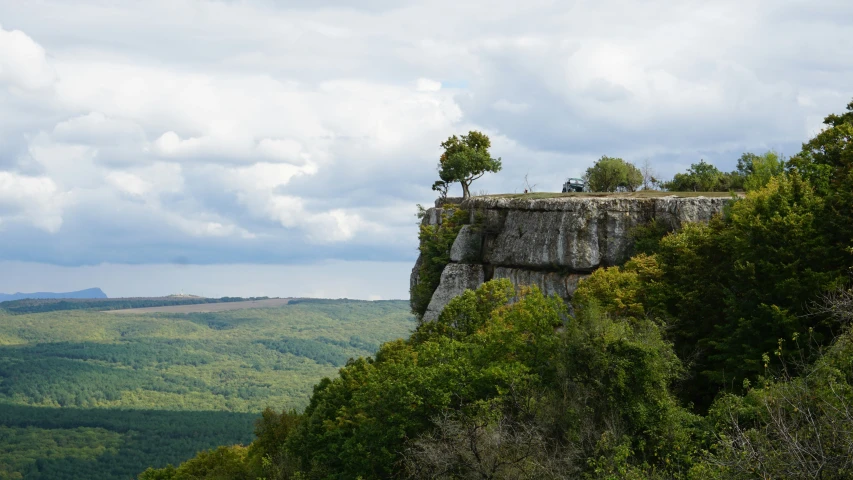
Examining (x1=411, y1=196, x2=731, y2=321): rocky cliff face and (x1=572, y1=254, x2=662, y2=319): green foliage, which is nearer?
(x1=572, y1=254, x2=662, y2=319): green foliage

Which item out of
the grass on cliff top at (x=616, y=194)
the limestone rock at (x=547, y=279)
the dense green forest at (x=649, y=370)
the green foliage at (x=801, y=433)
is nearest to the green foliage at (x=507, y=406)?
the dense green forest at (x=649, y=370)

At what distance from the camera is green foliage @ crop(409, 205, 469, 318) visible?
218ft

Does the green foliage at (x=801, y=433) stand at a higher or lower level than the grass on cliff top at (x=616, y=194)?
lower

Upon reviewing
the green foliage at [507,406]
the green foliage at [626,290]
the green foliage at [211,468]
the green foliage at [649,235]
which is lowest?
the green foliage at [211,468]

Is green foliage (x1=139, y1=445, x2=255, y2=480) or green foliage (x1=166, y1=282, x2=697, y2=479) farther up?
green foliage (x1=166, y1=282, x2=697, y2=479)

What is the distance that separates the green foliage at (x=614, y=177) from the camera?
7088 cm

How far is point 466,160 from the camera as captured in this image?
71.9 metres

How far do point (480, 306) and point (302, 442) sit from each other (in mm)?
12777

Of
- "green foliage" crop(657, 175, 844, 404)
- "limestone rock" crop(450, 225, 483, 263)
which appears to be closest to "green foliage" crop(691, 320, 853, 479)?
"green foliage" crop(657, 175, 844, 404)

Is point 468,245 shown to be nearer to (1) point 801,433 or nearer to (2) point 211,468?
(2) point 211,468

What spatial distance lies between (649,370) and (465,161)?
4247cm

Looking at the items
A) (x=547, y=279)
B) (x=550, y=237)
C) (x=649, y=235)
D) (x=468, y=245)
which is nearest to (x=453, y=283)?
(x=468, y=245)

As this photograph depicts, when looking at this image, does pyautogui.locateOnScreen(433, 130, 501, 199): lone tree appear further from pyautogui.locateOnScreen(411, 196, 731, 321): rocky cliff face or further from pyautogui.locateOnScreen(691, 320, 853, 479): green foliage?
pyautogui.locateOnScreen(691, 320, 853, 479): green foliage

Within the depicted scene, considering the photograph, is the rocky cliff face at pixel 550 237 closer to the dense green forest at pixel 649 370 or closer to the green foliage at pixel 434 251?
the green foliage at pixel 434 251
